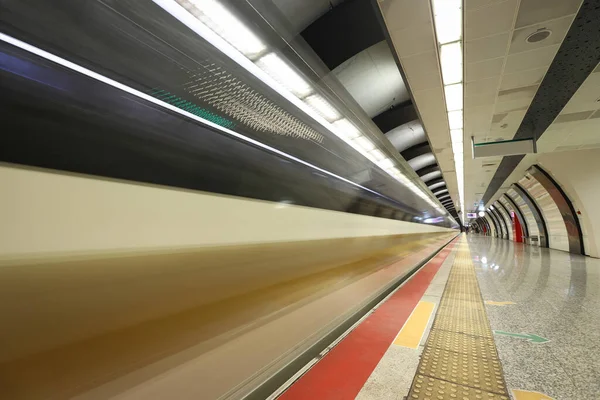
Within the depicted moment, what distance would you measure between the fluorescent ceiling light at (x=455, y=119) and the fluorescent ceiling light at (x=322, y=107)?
3586 millimetres

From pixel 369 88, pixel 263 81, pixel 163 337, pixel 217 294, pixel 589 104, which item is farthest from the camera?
pixel 369 88

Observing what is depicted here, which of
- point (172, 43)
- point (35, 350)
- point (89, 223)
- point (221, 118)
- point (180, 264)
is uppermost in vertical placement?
point (172, 43)

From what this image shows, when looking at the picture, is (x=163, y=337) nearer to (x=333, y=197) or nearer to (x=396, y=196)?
(x=333, y=197)

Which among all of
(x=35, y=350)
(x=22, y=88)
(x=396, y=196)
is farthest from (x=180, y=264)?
(x=396, y=196)

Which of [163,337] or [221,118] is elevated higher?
[221,118]

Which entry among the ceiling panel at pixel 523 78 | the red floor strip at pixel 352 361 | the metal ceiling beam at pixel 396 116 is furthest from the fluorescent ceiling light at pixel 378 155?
the metal ceiling beam at pixel 396 116

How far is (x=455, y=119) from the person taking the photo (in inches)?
230

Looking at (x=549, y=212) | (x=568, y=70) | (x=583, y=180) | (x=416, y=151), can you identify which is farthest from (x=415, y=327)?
(x=549, y=212)

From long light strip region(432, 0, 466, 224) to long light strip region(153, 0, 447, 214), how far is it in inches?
58.6

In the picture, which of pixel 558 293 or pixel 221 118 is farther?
pixel 558 293

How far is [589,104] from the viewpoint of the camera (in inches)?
191

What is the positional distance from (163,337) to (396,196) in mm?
7603

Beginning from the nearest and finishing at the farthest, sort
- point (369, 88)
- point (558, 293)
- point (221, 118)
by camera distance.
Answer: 1. point (221, 118)
2. point (558, 293)
3. point (369, 88)

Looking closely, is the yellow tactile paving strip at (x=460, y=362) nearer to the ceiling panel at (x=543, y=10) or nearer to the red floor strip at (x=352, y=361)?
the red floor strip at (x=352, y=361)
